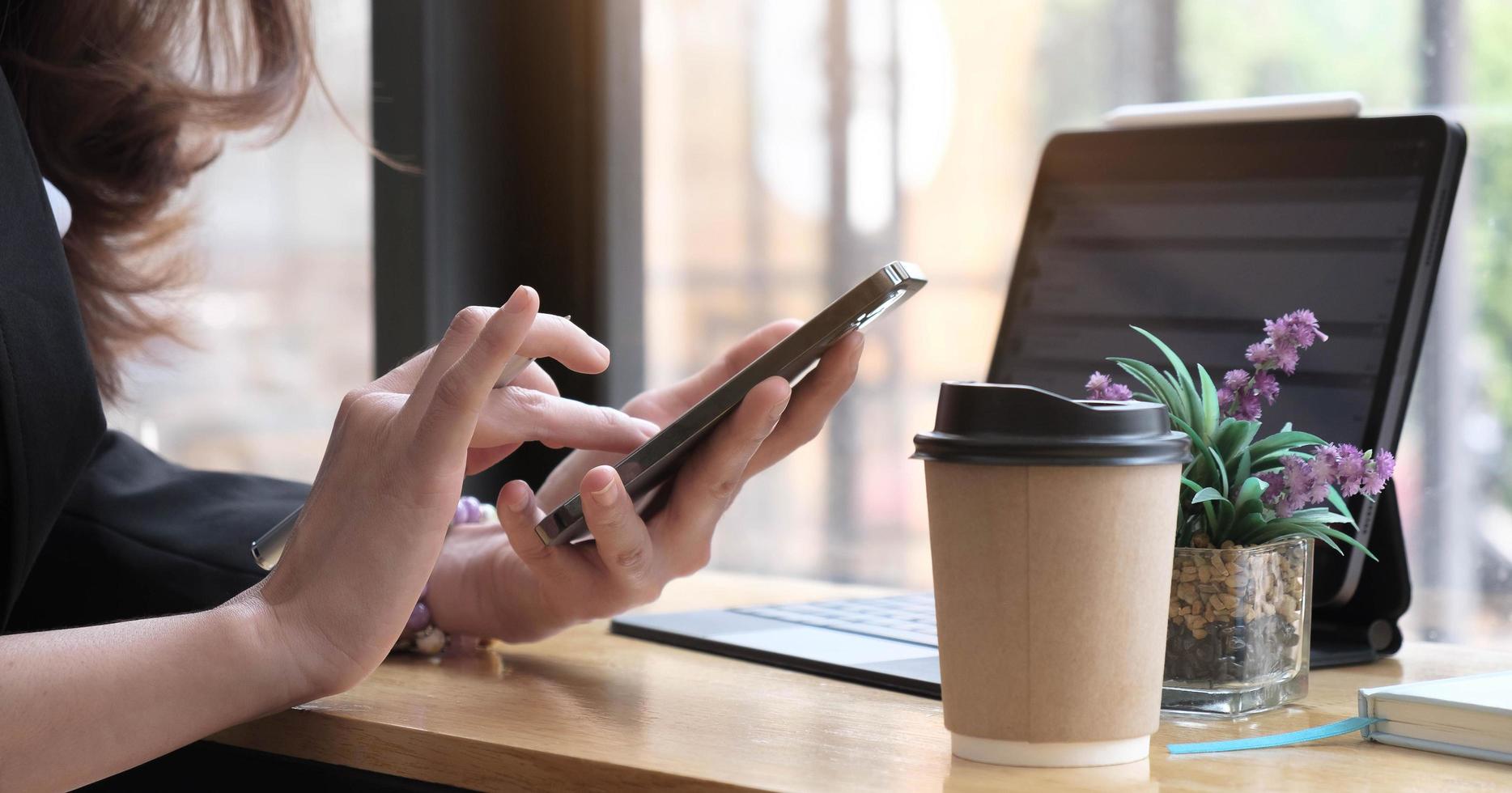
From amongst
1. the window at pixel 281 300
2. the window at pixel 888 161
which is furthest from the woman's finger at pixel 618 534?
the window at pixel 281 300

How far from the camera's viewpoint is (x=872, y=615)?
32.3 inches

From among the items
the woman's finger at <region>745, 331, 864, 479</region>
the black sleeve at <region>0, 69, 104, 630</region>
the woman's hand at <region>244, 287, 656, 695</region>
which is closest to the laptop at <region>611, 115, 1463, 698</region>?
the woman's finger at <region>745, 331, 864, 479</region>

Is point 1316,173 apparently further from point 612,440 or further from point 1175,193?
point 612,440

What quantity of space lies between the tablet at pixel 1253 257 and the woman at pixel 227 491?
8.9 inches

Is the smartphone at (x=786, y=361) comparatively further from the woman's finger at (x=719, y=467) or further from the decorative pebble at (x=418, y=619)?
the decorative pebble at (x=418, y=619)

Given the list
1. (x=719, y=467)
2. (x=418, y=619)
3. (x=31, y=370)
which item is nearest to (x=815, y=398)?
(x=719, y=467)

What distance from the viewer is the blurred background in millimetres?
1279

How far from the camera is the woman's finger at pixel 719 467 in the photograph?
0.59 metres

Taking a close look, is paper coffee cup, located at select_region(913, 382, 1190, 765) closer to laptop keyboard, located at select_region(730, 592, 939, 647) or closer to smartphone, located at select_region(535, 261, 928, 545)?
smartphone, located at select_region(535, 261, 928, 545)

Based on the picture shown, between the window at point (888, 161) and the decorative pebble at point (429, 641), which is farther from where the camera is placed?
the window at point (888, 161)

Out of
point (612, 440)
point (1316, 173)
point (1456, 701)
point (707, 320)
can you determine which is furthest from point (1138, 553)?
point (707, 320)

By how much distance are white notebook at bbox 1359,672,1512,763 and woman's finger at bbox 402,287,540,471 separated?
0.38m

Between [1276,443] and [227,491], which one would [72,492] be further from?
[1276,443]

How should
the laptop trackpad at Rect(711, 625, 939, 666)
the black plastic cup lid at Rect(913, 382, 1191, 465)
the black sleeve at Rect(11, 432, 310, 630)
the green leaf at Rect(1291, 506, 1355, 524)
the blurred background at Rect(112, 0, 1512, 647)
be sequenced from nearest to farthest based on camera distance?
the black plastic cup lid at Rect(913, 382, 1191, 465) → the green leaf at Rect(1291, 506, 1355, 524) → the laptop trackpad at Rect(711, 625, 939, 666) → the black sleeve at Rect(11, 432, 310, 630) → the blurred background at Rect(112, 0, 1512, 647)
